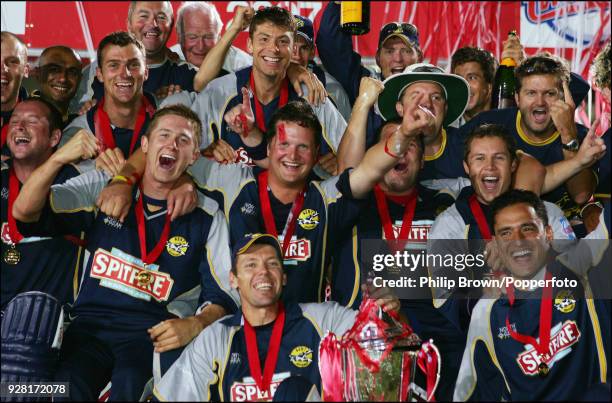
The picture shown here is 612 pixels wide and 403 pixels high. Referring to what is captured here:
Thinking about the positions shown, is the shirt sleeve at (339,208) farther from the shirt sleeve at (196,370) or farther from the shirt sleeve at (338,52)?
the shirt sleeve at (338,52)

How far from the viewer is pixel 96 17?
6855 mm

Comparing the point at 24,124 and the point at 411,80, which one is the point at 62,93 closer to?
the point at 24,124

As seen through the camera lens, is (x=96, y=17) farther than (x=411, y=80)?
Yes

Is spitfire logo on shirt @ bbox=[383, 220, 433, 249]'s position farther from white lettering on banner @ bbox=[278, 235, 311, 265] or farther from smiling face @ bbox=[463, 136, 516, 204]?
white lettering on banner @ bbox=[278, 235, 311, 265]

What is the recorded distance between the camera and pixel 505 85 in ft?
17.3

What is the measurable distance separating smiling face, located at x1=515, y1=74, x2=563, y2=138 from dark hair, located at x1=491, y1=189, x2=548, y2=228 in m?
0.85

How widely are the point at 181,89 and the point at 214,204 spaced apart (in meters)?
1.13

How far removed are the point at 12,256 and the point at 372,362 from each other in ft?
6.22

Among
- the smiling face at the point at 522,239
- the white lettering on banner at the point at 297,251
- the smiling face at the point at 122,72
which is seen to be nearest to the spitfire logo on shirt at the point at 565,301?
the smiling face at the point at 522,239

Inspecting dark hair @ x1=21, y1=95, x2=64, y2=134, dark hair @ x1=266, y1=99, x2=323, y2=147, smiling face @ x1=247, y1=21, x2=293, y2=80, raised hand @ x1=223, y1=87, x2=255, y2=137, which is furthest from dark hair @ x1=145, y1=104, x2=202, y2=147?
smiling face @ x1=247, y1=21, x2=293, y2=80

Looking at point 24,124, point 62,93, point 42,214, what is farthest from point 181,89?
point 42,214

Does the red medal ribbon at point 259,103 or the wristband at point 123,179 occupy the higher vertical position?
the red medal ribbon at point 259,103

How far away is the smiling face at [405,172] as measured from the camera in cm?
417

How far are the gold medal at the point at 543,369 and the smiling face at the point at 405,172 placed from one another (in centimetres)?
110
